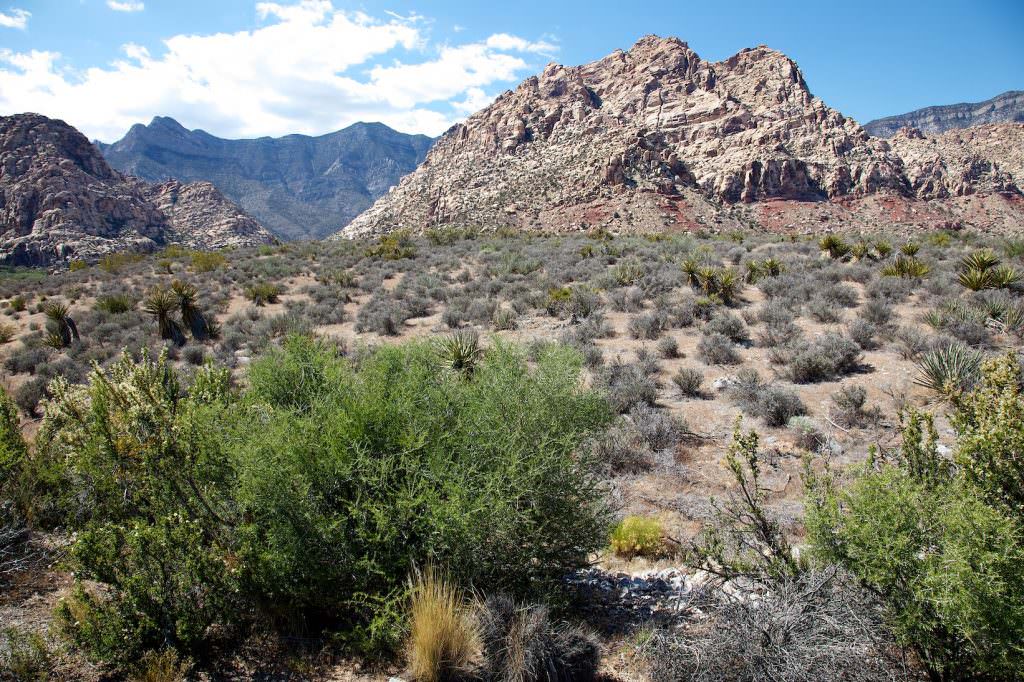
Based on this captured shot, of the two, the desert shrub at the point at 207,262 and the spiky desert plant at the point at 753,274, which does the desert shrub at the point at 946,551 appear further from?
the desert shrub at the point at 207,262

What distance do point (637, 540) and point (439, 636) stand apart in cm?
242

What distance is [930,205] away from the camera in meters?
57.6

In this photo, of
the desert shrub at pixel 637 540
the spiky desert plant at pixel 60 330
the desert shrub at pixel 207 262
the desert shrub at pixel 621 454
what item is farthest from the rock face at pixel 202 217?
the desert shrub at pixel 637 540

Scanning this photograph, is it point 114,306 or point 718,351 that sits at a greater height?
point 114,306

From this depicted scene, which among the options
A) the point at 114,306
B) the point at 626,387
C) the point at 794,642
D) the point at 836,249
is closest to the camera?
the point at 794,642

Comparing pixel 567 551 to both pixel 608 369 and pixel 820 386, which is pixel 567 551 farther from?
pixel 820 386

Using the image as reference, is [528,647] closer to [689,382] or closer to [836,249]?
[689,382]

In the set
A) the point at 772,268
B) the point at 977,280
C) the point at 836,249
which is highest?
the point at 836,249

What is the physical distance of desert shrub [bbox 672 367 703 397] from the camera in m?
8.62

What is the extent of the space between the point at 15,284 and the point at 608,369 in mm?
27751

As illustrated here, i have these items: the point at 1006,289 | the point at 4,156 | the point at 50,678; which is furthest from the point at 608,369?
the point at 4,156

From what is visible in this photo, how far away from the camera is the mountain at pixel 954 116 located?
150625 mm

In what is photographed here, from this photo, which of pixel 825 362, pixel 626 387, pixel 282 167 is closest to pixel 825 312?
pixel 825 362

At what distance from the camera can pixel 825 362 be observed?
339 inches
